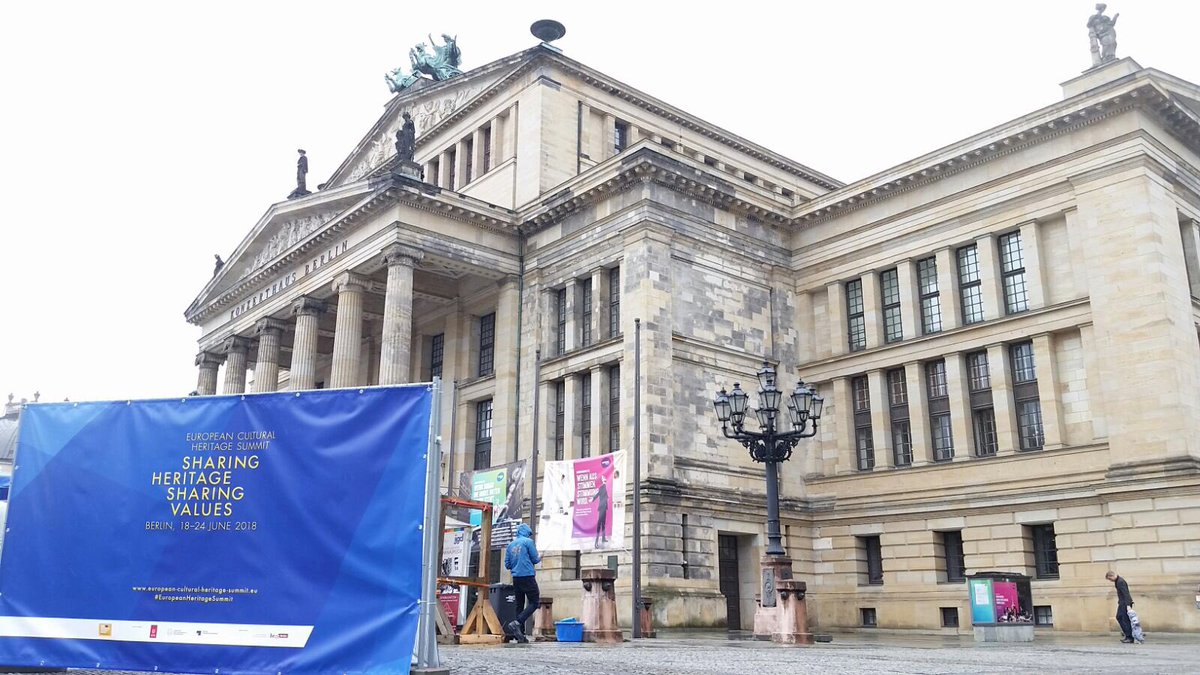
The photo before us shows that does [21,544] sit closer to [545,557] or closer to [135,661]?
[135,661]

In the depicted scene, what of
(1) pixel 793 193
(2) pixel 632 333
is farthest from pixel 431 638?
(1) pixel 793 193

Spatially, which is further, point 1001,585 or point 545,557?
point 545,557

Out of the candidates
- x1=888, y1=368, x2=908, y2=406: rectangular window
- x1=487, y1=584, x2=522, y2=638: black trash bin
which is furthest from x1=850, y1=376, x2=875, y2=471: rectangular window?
x1=487, y1=584, x2=522, y2=638: black trash bin

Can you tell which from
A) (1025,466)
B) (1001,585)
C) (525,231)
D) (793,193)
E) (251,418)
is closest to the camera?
(251,418)

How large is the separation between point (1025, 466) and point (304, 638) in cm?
2582

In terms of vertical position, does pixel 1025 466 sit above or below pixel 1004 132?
below

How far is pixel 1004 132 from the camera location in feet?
99.6

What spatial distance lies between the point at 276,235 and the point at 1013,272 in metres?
28.9

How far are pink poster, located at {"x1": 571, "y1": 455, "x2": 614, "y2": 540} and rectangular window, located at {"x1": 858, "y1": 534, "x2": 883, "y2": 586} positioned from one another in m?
11.2

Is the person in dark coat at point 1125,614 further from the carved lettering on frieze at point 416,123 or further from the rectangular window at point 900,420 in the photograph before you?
the carved lettering on frieze at point 416,123

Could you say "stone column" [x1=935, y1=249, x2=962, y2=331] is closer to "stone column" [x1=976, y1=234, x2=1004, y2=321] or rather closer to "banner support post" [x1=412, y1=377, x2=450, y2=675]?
"stone column" [x1=976, y1=234, x2=1004, y2=321]

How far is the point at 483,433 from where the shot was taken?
38.3m

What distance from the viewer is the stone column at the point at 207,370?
4869 centimetres

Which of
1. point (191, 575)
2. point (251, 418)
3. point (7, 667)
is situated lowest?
point (7, 667)
